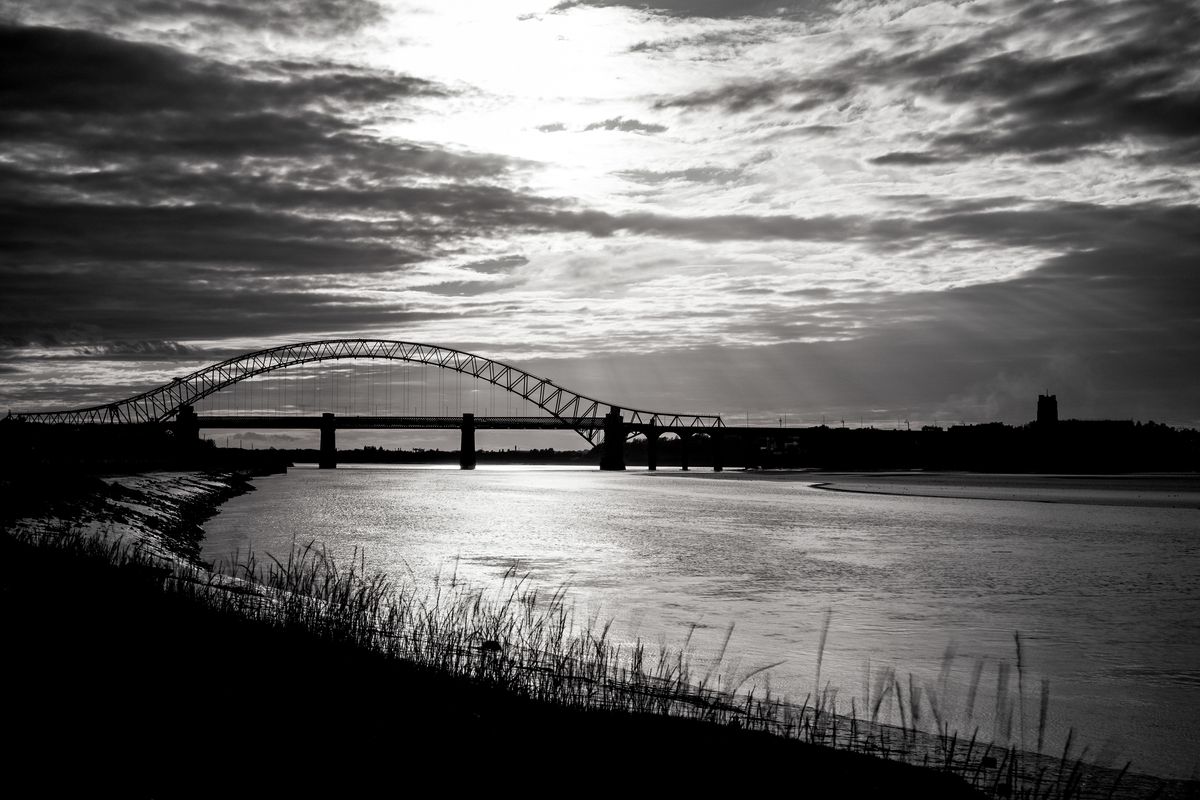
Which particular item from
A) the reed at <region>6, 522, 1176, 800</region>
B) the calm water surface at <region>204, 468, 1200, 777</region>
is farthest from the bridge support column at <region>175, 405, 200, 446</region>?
the reed at <region>6, 522, 1176, 800</region>

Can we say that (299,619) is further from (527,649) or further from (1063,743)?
(1063,743)

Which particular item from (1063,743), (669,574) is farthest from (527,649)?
(669,574)

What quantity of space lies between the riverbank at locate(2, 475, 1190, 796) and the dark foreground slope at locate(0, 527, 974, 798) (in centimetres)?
3

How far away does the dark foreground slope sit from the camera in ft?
23.5

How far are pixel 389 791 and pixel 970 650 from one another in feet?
43.4

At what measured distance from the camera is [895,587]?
2703 cm

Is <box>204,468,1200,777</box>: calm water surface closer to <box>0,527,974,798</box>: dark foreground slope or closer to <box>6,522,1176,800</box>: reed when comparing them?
<box>6,522,1176,800</box>: reed

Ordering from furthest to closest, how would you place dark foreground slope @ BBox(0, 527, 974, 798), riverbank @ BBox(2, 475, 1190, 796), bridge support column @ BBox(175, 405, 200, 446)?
bridge support column @ BBox(175, 405, 200, 446), riverbank @ BBox(2, 475, 1190, 796), dark foreground slope @ BBox(0, 527, 974, 798)

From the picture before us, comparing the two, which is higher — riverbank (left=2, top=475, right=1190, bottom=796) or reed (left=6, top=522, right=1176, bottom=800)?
riverbank (left=2, top=475, right=1190, bottom=796)

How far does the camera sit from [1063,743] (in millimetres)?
11359

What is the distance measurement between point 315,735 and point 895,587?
855 inches

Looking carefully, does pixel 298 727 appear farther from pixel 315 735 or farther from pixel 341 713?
pixel 341 713

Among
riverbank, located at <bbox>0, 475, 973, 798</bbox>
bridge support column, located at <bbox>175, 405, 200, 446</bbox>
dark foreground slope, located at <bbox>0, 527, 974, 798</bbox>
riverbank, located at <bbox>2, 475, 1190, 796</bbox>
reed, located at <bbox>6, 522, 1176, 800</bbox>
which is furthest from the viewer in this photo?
bridge support column, located at <bbox>175, 405, 200, 446</bbox>

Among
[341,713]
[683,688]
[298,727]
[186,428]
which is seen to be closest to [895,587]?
[683,688]
